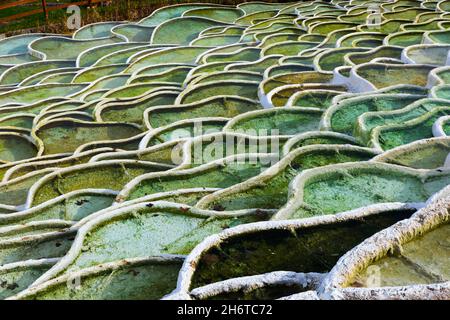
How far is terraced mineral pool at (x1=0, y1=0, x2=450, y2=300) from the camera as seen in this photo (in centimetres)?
264

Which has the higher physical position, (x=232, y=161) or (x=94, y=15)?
(x=94, y=15)

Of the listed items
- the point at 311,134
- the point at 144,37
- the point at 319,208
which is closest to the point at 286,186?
the point at 319,208

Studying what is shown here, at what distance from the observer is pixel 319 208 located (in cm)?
337

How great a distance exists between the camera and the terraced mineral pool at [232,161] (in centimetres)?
264

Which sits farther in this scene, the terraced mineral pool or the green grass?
the green grass

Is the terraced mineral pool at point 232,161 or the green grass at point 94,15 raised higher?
the green grass at point 94,15

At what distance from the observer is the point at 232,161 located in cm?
435

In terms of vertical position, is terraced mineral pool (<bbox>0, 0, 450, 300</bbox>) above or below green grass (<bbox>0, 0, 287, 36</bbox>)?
below

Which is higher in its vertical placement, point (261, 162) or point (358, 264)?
point (358, 264)

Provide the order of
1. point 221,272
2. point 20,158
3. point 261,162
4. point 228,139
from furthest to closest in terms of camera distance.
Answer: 1. point 20,158
2. point 228,139
3. point 261,162
4. point 221,272

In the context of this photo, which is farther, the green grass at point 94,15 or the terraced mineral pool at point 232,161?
the green grass at point 94,15

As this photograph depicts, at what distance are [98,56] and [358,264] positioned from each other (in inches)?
276

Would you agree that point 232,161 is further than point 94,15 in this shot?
No
